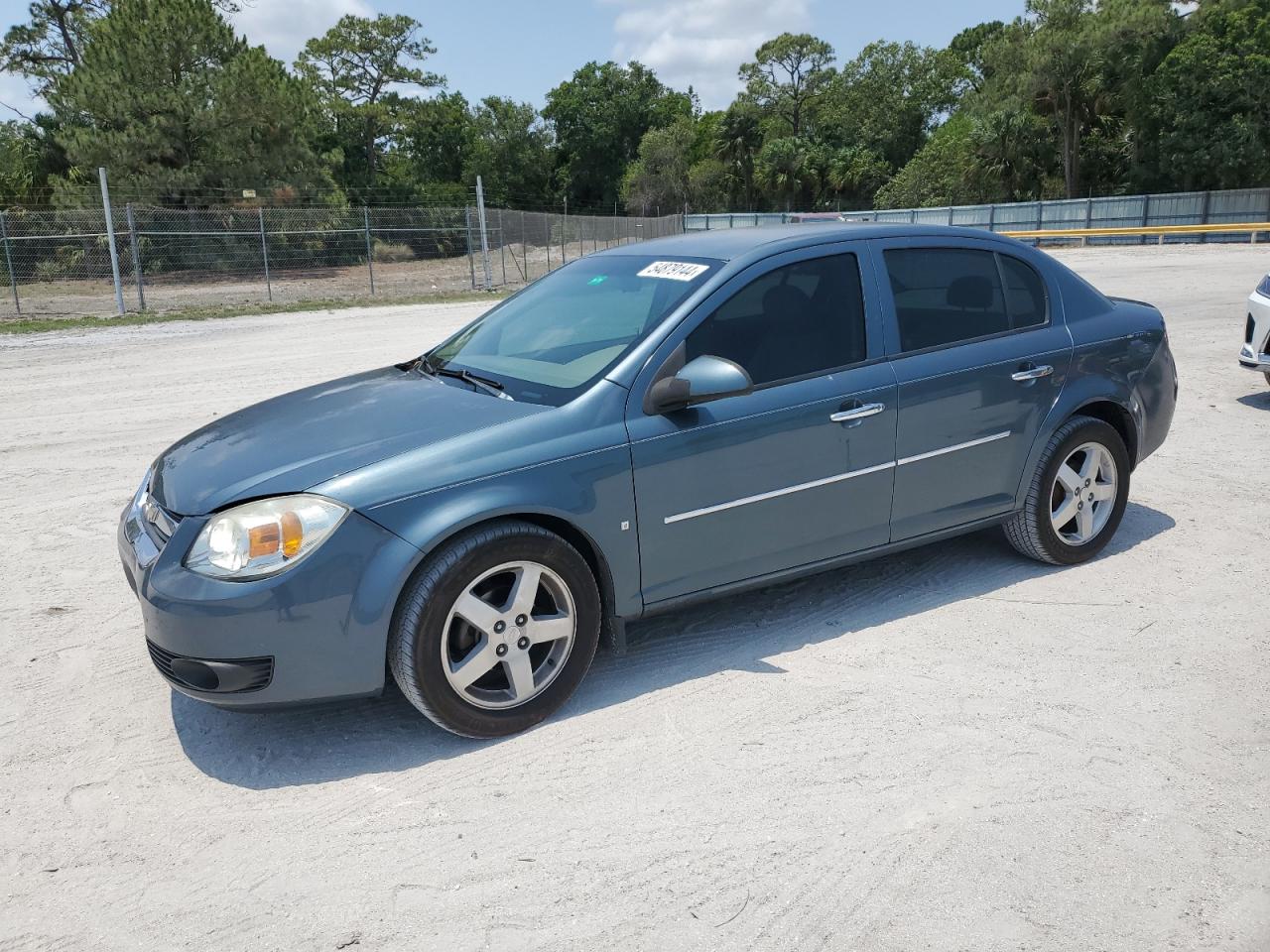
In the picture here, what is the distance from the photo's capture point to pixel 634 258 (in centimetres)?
455

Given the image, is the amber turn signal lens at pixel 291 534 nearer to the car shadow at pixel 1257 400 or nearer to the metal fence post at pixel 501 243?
the car shadow at pixel 1257 400

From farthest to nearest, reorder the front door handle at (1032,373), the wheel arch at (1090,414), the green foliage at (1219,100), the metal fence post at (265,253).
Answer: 1. the green foliage at (1219,100)
2. the metal fence post at (265,253)
3. the wheel arch at (1090,414)
4. the front door handle at (1032,373)

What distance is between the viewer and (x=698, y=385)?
368 cm

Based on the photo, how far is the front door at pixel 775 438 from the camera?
3.78 metres

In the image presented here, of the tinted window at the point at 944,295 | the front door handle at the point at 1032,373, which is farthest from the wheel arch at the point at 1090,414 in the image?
the tinted window at the point at 944,295

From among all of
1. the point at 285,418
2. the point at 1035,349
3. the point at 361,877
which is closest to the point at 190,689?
the point at 361,877

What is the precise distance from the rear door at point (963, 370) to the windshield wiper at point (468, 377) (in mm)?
1641

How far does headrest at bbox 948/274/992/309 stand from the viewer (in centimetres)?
460

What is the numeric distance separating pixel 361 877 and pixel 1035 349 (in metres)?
3.59

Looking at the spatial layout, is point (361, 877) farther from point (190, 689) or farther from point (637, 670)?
point (637, 670)

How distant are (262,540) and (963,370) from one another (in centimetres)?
293

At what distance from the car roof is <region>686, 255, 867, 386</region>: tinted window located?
5.0 inches

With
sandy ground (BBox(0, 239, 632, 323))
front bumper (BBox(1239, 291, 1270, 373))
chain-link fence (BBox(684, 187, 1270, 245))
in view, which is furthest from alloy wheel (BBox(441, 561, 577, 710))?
chain-link fence (BBox(684, 187, 1270, 245))

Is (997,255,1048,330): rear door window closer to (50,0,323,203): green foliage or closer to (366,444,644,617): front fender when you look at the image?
(366,444,644,617): front fender
